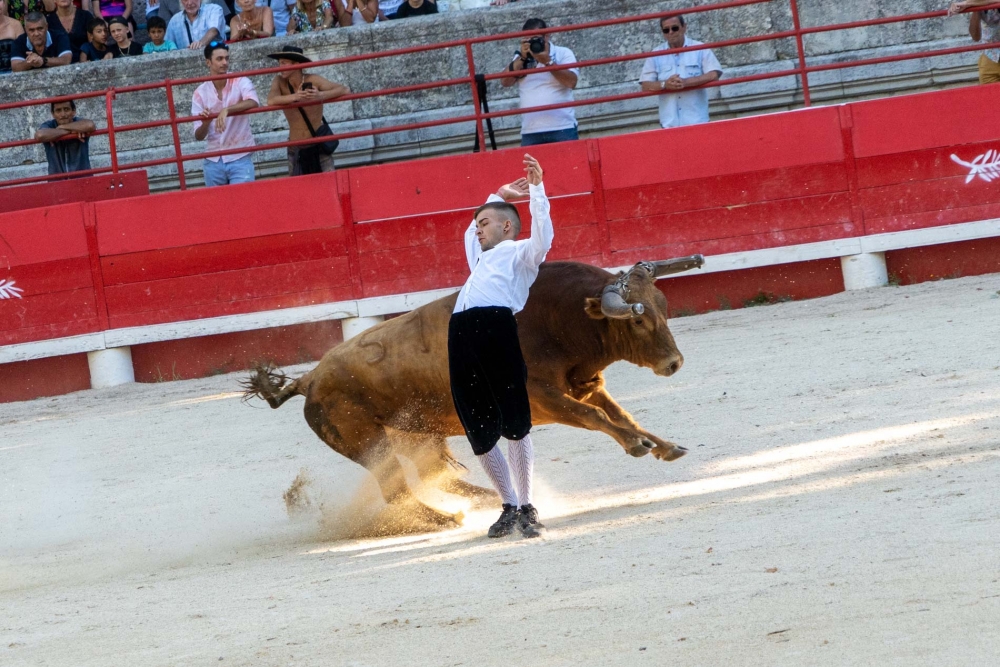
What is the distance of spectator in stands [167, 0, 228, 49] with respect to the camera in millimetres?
14180

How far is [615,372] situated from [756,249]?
2597 millimetres

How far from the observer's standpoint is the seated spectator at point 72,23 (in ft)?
46.8

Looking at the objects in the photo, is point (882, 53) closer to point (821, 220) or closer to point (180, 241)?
point (821, 220)

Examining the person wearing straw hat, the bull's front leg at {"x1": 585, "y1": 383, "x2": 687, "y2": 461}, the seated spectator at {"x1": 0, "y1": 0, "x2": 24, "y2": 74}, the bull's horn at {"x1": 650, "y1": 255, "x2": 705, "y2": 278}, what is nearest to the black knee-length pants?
the bull's front leg at {"x1": 585, "y1": 383, "x2": 687, "y2": 461}

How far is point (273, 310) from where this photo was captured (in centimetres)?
1152

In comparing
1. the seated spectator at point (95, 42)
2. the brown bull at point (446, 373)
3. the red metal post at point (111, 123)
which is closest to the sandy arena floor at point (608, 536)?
the brown bull at point (446, 373)

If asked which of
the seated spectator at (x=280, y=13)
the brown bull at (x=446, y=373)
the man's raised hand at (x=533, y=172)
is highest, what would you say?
the seated spectator at (x=280, y=13)

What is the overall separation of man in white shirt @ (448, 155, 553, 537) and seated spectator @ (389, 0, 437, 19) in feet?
30.5

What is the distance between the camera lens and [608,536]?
16.9ft

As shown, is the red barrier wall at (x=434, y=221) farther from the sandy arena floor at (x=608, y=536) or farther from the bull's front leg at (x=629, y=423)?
the bull's front leg at (x=629, y=423)

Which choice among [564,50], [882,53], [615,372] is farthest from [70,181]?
[882,53]

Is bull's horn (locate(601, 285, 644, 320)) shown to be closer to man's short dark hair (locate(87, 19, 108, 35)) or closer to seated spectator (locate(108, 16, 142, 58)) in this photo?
seated spectator (locate(108, 16, 142, 58))

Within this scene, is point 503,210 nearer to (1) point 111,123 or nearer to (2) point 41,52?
(1) point 111,123

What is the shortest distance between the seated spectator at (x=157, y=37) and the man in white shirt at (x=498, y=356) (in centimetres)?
990
